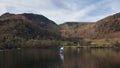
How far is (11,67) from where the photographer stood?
6694 cm

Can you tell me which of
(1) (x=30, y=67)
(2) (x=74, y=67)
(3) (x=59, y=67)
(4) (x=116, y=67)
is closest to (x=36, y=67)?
(1) (x=30, y=67)

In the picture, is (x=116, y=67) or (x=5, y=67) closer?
(x=5, y=67)

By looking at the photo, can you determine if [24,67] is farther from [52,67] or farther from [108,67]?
[108,67]

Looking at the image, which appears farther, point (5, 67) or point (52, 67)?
point (52, 67)

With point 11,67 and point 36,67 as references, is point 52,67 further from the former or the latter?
point 11,67

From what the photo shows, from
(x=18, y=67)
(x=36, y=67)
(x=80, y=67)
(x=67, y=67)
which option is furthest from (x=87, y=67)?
(x=18, y=67)

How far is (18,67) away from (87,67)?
2311 cm

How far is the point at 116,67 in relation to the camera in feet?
232

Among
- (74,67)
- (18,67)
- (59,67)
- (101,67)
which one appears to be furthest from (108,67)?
(18,67)

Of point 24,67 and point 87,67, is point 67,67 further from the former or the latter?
point 24,67

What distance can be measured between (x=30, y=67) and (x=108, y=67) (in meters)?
26.4

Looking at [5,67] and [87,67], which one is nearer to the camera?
[5,67]

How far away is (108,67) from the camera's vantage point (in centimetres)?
A: 7050

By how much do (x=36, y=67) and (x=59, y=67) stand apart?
7.83 meters
